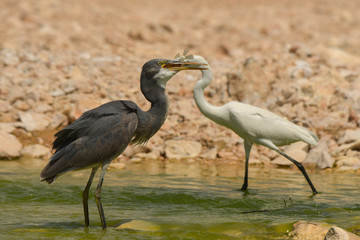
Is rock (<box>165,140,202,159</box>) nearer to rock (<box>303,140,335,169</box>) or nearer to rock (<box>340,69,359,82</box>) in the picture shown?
rock (<box>303,140,335,169</box>)

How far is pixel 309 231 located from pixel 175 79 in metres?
8.88

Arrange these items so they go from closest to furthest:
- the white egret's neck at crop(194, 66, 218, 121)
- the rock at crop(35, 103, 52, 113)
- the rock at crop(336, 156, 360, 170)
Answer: the white egret's neck at crop(194, 66, 218, 121)
the rock at crop(336, 156, 360, 170)
the rock at crop(35, 103, 52, 113)

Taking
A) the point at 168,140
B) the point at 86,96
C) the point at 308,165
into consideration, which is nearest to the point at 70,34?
the point at 86,96

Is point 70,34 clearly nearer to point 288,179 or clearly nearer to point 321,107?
point 321,107

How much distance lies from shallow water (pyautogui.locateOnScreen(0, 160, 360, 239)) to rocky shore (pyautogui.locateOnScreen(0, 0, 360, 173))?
889 millimetres

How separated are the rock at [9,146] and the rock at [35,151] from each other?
0.13 metres

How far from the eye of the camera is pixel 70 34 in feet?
60.5

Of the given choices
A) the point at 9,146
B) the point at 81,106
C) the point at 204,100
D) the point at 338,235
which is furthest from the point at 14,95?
the point at 338,235

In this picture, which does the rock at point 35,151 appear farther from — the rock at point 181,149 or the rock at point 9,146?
the rock at point 181,149

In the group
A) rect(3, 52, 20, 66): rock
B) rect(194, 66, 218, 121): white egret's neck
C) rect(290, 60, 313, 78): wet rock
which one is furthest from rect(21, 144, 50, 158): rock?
rect(290, 60, 313, 78): wet rock

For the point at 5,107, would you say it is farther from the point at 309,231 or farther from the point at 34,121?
the point at 309,231

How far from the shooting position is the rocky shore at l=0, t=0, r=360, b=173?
36.7ft

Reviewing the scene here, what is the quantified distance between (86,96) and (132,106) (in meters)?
6.55

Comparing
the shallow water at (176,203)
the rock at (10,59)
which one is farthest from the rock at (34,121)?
the rock at (10,59)
